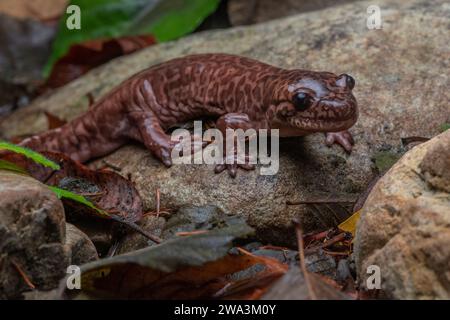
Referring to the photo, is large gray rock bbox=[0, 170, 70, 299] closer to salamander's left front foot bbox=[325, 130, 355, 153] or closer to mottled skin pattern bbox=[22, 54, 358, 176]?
mottled skin pattern bbox=[22, 54, 358, 176]

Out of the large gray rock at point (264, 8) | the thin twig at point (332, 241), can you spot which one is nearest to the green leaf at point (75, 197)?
the thin twig at point (332, 241)

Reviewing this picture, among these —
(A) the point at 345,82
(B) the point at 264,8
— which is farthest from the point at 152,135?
(B) the point at 264,8

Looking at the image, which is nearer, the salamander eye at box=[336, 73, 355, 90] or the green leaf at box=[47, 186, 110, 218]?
the green leaf at box=[47, 186, 110, 218]

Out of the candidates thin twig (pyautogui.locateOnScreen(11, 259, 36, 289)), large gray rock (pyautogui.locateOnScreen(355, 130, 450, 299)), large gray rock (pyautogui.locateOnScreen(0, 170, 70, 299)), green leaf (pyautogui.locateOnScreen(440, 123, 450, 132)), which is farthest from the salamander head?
thin twig (pyautogui.locateOnScreen(11, 259, 36, 289))

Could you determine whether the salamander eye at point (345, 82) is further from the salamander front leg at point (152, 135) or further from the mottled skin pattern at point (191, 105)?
the salamander front leg at point (152, 135)

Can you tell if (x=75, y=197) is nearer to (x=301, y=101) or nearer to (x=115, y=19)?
(x=301, y=101)
